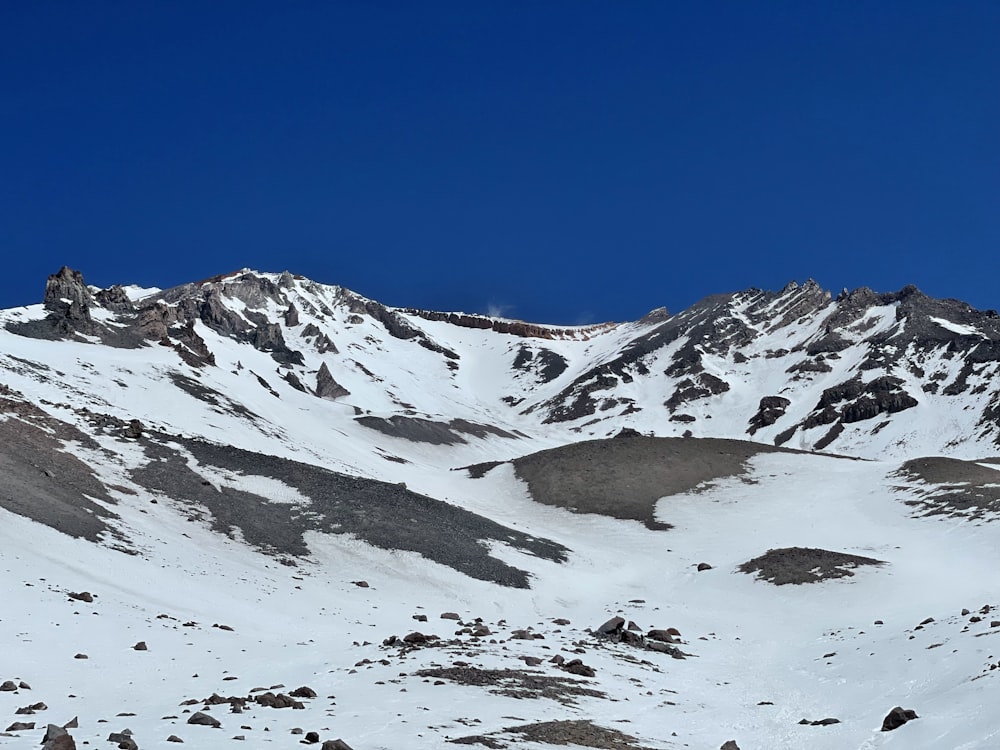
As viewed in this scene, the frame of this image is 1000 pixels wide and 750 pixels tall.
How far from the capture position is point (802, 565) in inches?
1790

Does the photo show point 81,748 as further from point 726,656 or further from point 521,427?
point 521,427

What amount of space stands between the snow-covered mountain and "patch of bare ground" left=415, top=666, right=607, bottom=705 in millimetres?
118

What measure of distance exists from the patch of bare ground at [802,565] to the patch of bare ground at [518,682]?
2577 centimetres

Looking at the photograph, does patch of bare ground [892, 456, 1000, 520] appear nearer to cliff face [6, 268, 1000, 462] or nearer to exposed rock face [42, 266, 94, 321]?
cliff face [6, 268, 1000, 462]

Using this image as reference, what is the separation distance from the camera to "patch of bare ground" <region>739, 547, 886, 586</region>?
4334cm

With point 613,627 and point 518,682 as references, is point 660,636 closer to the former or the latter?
point 613,627

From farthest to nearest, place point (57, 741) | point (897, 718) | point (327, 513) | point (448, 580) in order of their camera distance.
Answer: point (327, 513) → point (448, 580) → point (897, 718) → point (57, 741)

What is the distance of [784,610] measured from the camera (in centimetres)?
3912

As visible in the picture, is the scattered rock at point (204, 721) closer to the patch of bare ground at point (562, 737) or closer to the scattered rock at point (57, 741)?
the scattered rock at point (57, 741)

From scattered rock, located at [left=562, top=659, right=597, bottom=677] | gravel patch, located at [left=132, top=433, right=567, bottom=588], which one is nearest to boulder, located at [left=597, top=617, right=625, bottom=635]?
scattered rock, located at [left=562, top=659, right=597, bottom=677]

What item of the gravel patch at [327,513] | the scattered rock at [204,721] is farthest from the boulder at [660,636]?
the scattered rock at [204,721]

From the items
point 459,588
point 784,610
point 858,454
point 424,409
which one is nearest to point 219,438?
point 459,588

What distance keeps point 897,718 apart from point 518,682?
840 cm

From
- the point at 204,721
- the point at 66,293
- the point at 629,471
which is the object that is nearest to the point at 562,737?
the point at 204,721
